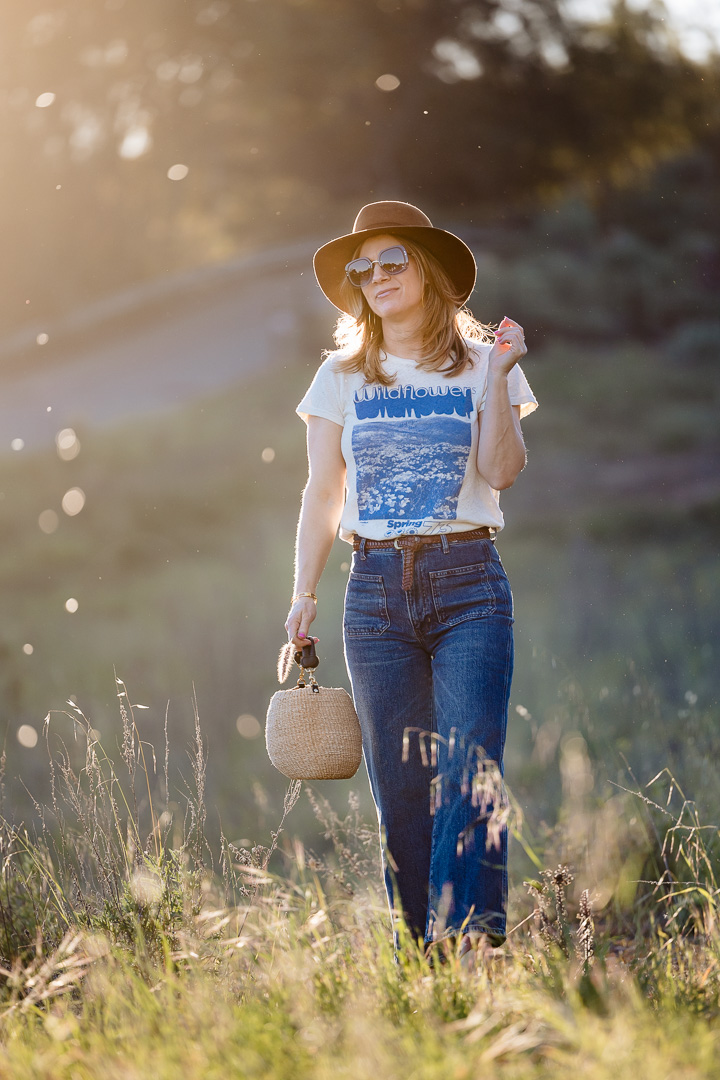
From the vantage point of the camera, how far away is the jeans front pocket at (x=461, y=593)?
109 inches

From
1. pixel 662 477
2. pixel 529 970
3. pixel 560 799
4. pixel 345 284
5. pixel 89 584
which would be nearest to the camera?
pixel 529 970

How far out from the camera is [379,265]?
303 cm

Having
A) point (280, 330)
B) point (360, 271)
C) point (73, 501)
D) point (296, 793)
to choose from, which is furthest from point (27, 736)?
point (280, 330)

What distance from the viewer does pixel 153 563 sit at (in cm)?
1371

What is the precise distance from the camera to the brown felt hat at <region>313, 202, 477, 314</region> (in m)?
3.06

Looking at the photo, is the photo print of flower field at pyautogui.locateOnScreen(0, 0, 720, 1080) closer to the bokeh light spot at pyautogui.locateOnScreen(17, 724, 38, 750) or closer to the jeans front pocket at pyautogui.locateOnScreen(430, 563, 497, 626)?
the bokeh light spot at pyautogui.locateOnScreen(17, 724, 38, 750)

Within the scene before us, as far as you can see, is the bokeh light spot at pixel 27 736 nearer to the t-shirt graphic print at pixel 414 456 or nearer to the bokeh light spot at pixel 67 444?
the t-shirt graphic print at pixel 414 456

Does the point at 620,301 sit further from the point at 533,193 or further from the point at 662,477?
the point at 662,477

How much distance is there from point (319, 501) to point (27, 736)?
576 centimetres

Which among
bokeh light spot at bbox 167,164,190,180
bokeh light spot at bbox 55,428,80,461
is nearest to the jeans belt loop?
bokeh light spot at bbox 55,428,80,461

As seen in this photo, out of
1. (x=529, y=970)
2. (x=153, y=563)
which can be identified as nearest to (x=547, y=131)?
(x=153, y=563)

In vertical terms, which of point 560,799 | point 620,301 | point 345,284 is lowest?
point 560,799

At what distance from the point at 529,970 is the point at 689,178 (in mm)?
18359

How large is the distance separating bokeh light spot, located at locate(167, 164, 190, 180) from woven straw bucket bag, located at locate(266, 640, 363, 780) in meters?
14.8
